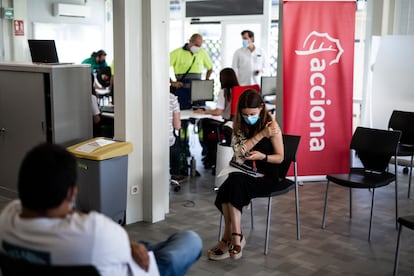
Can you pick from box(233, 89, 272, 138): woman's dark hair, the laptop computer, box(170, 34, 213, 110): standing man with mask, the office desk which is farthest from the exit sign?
box(233, 89, 272, 138): woman's dark hair

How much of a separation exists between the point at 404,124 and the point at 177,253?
4.30m

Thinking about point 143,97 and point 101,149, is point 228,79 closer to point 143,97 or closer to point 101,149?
point 143,97

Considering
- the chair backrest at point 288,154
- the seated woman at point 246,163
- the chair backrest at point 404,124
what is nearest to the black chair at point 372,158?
the chair backrest at point 288,154

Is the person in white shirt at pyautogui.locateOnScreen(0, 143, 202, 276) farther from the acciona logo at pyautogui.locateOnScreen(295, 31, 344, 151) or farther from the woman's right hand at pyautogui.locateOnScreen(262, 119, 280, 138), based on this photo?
the acciona logo at pyautogui.locateOnScreen(295, 31, 344, 151)

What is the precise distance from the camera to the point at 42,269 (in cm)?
172

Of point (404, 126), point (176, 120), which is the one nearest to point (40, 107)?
point (176, 120)

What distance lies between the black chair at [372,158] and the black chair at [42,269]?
2.89 metres

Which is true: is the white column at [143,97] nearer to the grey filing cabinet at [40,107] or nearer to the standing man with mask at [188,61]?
Result: the grey filing cabinet at [40,107]

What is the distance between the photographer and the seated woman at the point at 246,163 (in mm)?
3783

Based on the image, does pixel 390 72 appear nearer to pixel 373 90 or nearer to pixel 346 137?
pixel 373 90

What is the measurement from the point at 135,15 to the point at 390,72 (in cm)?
365

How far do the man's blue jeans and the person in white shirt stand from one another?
463mm

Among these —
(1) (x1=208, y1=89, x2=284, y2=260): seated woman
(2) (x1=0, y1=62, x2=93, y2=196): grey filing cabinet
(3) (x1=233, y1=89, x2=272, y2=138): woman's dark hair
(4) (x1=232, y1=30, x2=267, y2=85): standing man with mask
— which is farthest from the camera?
(4) (x1=232, y1=30, x2=267, y2=85): standing man with mask

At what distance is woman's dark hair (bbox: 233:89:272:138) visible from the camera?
3.89 m
